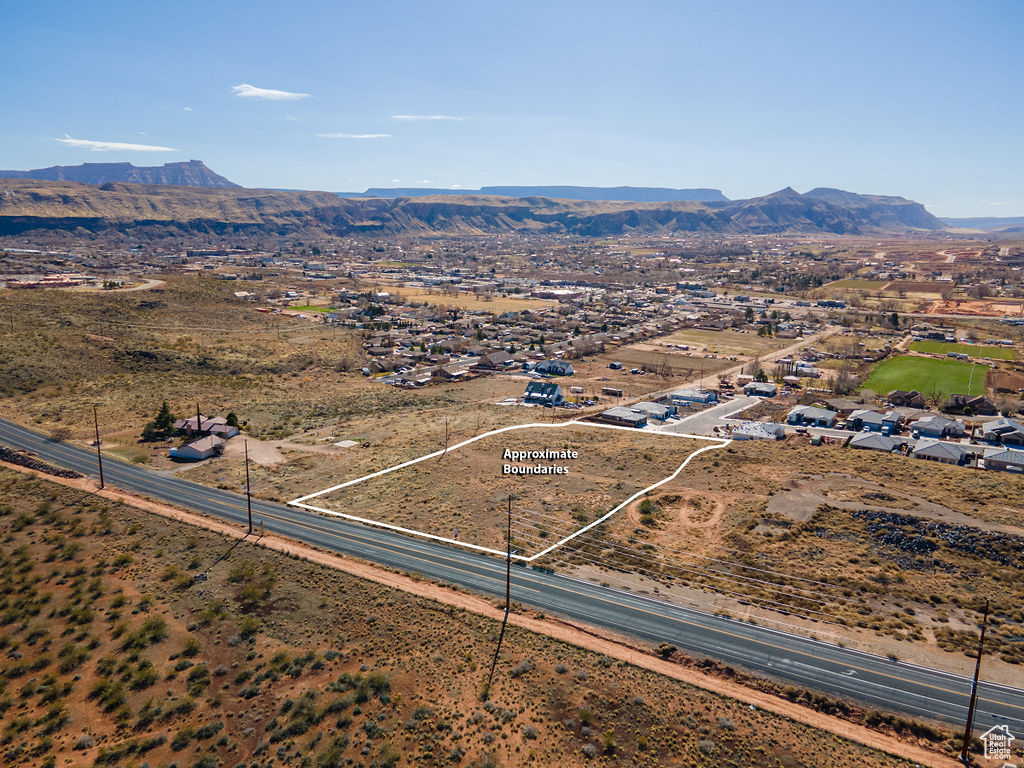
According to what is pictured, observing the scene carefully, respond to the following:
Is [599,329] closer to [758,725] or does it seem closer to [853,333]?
[853,333]

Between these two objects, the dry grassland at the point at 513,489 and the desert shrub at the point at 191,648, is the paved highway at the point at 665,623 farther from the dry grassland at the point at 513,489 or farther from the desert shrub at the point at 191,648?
the desert shrub at the point at 191,648

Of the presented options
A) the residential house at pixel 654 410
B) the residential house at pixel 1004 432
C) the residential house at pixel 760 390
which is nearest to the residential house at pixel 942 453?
the residential house at pixel 1004 432

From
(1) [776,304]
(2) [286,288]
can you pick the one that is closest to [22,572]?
(2) [286,288]

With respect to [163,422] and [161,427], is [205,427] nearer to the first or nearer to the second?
[163,422]

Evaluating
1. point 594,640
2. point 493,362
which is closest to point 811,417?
point 493,362

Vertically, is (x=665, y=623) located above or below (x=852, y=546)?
below
